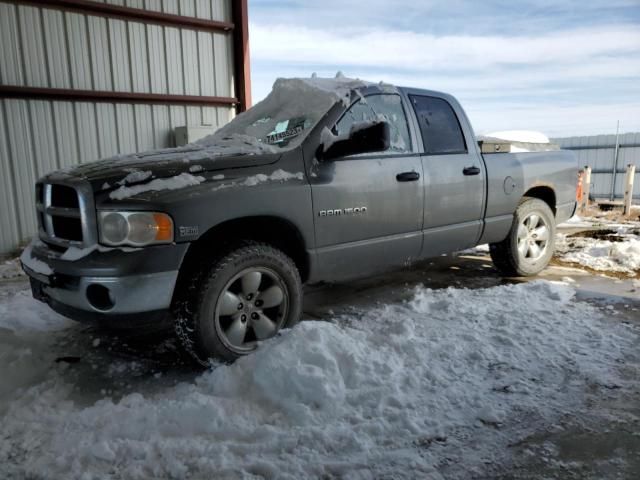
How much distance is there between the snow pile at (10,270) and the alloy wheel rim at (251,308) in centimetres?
443

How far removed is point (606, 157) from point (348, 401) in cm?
2316

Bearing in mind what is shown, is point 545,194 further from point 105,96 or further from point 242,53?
point 105,96

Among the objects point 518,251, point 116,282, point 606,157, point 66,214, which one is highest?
point 66,214

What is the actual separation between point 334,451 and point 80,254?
1747 millimetres

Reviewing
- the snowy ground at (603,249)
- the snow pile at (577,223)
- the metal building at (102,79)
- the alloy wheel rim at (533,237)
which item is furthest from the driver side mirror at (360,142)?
the snow pile at (577,223)

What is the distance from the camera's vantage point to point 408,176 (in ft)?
12.4

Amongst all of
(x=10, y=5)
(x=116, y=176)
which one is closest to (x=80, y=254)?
(x=116, y=176)

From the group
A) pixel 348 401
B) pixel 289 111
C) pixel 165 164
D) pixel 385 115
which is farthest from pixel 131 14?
pixel 348 401

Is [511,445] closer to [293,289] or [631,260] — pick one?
[293,289]

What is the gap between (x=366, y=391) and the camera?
2541mm

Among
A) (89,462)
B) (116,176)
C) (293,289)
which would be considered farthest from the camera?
(293,289)

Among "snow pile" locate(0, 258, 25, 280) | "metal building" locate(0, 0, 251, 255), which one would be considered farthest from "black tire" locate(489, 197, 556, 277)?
"metal building" locate(0, 0, 251, 255)

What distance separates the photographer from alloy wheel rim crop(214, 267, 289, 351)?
295 cm

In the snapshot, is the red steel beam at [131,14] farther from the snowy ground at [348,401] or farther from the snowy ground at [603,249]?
the snowy ground at [603,249]
